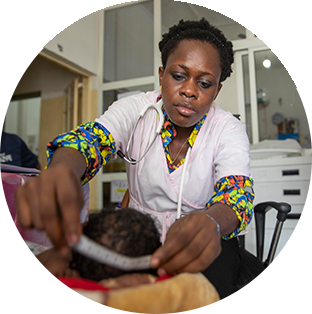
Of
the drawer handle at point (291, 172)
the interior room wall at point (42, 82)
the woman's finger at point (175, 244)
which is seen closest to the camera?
the woman's finger at point (175, 244)

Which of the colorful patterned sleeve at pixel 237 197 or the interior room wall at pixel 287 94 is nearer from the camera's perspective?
the colorful patterned sleeve at pixel 237 197

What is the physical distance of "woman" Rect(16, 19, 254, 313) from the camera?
0.81 m

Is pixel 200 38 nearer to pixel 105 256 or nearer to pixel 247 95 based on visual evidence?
pixel 105 256

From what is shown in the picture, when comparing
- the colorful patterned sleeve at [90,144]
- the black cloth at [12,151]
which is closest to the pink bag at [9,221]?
A: the colorful patterned sleeve at [90,144]

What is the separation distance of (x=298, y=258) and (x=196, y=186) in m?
1.80

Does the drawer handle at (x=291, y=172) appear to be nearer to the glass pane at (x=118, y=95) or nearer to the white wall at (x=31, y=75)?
the glass pane at (x=118, y=95)

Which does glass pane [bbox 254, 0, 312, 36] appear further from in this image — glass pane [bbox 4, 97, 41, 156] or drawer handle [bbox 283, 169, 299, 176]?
glass pane [bbox 4, 97, 41, 156]

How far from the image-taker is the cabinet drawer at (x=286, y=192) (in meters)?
2.49

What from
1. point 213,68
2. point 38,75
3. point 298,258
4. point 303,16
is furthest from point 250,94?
point 38,75

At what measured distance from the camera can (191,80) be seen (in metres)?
0.99

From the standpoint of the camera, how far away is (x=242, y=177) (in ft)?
2.94

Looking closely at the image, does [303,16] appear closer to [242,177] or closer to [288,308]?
[288,308]

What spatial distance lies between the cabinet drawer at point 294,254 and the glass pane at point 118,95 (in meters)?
1.91

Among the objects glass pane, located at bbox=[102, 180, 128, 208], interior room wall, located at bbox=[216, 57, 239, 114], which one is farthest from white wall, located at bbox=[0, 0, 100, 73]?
interior room wall, located at bbox=[216, 57, 239, 114]
